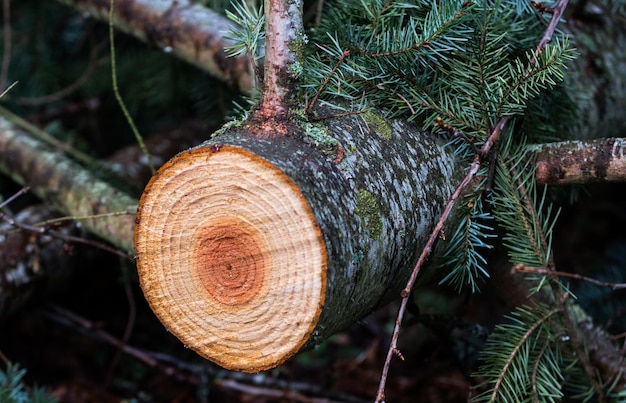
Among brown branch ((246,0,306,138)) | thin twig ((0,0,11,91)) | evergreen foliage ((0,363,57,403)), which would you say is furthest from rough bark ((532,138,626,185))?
thin twig ((0,0,11,91))

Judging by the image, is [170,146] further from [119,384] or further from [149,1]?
[119,384]

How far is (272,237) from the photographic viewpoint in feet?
3.09

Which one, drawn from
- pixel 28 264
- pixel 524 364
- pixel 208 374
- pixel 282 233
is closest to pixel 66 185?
pixel 28 264

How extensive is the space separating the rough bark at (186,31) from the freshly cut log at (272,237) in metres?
0.76

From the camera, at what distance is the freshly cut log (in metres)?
0.93

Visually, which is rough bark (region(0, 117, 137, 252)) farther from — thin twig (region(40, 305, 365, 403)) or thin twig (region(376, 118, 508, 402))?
thin twig (region(376, 118, 508, 402))

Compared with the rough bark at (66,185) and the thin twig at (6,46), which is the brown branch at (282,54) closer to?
the rough bark at (66,185)

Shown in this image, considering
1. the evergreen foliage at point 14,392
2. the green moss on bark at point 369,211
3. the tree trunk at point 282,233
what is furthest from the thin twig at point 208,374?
the green moss on bark at point 369,211

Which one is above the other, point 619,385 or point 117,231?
point 117,231

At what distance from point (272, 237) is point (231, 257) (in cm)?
8

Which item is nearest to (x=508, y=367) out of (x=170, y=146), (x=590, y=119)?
(x=590, y=119)

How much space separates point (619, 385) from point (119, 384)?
1490 millimetres

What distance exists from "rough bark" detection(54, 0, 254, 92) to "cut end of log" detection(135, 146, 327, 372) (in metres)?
0.78

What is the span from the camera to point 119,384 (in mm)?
2057
